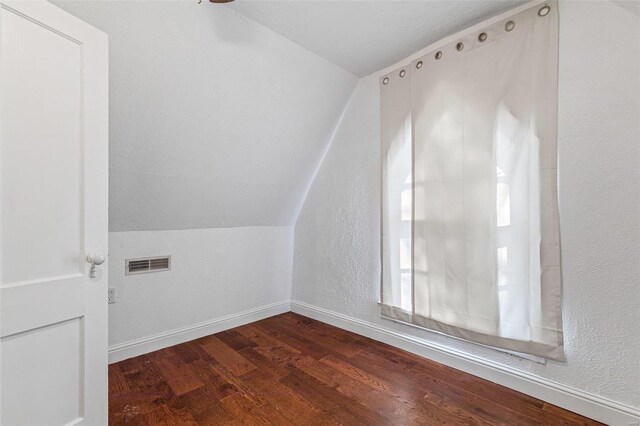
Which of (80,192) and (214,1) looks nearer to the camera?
(80,192)

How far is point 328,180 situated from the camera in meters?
2.81

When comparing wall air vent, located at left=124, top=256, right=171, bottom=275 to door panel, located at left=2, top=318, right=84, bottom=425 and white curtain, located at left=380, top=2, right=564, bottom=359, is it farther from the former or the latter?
white curtain, located at left=380, top=2, right=564, bottom=359

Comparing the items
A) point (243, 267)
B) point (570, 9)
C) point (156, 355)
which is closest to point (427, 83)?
point (570, 9)

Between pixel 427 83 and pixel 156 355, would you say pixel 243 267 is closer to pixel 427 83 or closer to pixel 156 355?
pixel 156 355

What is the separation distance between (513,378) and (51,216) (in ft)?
8.09

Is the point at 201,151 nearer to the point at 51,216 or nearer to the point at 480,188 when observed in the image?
the point at 51,216

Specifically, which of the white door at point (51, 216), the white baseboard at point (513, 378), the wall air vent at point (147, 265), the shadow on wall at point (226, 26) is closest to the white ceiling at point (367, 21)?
the shadow on wall at point (226, 26)

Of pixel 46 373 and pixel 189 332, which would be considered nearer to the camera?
pixel 46 373

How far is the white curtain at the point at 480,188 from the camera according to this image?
1607mm

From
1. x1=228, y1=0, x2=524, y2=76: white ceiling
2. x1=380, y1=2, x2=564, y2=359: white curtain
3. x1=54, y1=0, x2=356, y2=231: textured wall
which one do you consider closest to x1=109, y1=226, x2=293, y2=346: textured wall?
x1=54, y1=0, x2=356, y2=231: textured wall

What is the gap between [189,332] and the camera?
7.93 ft

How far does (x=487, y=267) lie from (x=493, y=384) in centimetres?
71

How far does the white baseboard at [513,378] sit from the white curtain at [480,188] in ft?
0.52

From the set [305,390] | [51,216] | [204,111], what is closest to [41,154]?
[51,216]
